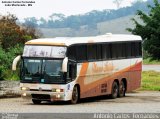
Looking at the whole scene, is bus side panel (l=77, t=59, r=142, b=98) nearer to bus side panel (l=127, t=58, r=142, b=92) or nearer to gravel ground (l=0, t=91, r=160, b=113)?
bus side panel (l=127, t=58, r=142, b=92)

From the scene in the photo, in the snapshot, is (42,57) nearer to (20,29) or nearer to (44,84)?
(44,84)

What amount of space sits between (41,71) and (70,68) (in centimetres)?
129

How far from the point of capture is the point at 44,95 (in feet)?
94.6

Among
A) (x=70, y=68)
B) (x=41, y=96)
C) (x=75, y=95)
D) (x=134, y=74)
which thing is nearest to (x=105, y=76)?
(x=75, y=95)

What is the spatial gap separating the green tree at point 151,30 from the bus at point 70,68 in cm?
1163

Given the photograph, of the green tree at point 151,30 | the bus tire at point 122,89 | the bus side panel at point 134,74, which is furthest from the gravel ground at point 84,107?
the green tree at point 151,30

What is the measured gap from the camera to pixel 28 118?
19.1 m

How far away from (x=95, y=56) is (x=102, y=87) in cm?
174

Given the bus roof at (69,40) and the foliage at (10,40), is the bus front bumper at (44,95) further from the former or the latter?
the foliage at (10,40)

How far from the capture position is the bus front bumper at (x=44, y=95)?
28516 millimetres

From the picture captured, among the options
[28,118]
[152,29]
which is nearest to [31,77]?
[28,118]

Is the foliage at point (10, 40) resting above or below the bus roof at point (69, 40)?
below

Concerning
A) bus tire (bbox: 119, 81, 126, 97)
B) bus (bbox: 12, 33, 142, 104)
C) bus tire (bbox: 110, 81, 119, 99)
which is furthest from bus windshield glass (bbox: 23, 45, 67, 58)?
bus tire (bbox: 119, 81, 126, 97)

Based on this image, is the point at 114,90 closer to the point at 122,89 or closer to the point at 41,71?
the point at 122,89
